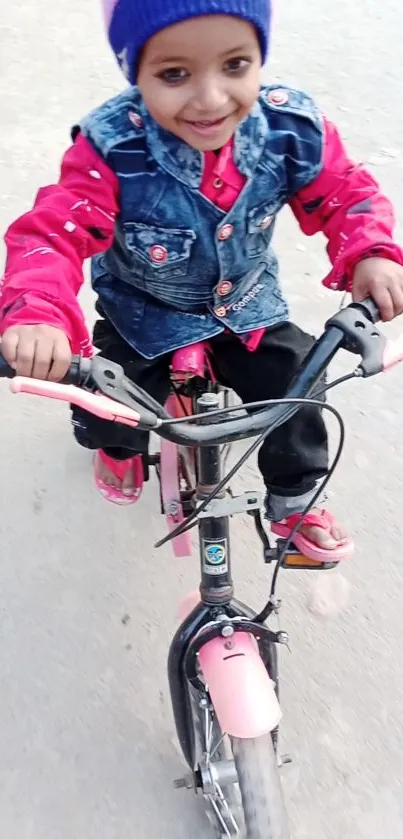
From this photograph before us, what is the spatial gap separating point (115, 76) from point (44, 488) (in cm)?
214

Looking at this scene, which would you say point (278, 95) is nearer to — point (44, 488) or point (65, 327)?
point (65, 327)

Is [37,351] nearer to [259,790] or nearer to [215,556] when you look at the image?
[215,556]

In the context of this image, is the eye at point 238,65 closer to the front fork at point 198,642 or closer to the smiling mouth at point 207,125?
the smiling mouth at point 207,125

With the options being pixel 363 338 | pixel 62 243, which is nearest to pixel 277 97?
pixel 62 243

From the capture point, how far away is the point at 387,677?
6.04ft

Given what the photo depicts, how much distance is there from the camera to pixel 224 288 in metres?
1.42

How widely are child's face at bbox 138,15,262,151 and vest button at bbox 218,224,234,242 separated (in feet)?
0.57

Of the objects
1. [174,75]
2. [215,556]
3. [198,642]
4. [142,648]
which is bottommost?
[142,648]

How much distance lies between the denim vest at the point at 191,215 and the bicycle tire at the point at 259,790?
2.04 ft

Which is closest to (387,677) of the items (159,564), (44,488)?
(159,564)

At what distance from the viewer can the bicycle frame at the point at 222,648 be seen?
1.31 meters

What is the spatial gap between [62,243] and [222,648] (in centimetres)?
64

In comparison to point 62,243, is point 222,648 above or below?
below


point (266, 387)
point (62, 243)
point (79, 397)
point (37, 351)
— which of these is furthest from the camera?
point (266, 387)
